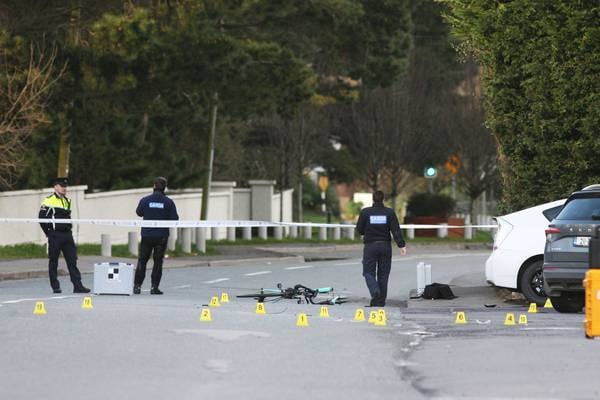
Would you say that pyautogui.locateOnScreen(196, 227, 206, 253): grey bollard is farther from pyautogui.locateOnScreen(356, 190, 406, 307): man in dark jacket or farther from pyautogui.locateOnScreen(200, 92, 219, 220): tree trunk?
pyautogui.locateOnScreen(356, 190, 406, 307): man in dark jacket

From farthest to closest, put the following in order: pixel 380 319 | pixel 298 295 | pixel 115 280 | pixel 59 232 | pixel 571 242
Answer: pixel 59 232
pixel 115 280
pixel 298 295
pixel 571 242
pixel 380 319

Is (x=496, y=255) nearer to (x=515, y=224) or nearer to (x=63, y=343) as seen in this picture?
(x=515, y=224)

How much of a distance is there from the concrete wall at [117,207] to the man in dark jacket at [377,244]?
16.7 meters

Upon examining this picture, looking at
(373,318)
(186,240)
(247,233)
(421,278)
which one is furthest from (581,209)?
(247,233)

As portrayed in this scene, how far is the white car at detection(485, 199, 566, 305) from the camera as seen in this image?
66.7 feet

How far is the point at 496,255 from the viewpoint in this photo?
68.5 ft

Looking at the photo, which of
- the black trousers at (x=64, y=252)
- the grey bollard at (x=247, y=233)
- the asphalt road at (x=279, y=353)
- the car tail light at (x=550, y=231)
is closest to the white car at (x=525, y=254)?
the asphalt road at (x=279, y=353)

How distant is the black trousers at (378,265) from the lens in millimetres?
20484

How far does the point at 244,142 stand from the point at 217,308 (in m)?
44.9

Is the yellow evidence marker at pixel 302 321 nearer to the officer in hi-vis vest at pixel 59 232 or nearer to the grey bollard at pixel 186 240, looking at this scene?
the officer in hi-vis vest at pixel 59 232

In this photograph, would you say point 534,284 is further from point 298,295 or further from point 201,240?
point 201,240

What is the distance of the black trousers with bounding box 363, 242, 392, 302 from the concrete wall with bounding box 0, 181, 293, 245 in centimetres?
1676

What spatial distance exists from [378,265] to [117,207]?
75.8 ft

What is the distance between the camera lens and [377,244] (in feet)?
67.3
